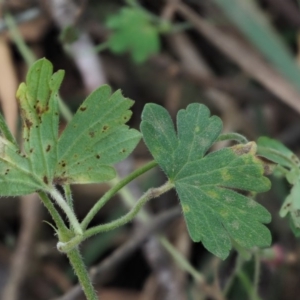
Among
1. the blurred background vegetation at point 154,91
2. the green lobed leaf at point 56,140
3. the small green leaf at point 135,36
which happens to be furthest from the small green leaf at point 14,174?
the small green leaf at point 135,36

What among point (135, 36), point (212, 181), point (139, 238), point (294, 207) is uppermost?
point (135, 36)

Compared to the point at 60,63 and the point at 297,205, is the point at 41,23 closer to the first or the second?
the point at 60,63

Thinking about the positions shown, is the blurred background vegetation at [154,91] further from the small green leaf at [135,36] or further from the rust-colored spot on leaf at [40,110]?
the rust-colored spot on leaf at [40,110]

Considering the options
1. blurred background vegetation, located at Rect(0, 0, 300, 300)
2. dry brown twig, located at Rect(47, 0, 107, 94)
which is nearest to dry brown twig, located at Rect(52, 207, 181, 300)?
blurred background vegetation, located at Rect(0, 0, 300, 300)

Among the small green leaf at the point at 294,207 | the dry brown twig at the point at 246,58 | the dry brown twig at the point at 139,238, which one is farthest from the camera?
the dry brown twig at the point at 246,58

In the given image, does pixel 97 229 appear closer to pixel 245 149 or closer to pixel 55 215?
pixel 55 215

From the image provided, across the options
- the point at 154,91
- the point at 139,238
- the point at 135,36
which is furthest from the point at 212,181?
the point at 154,91

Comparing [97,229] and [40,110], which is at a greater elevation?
[40,110]
